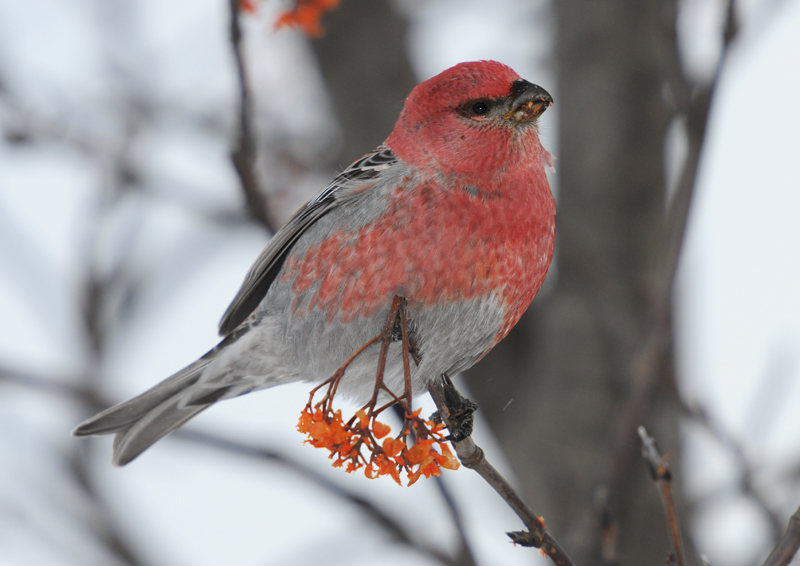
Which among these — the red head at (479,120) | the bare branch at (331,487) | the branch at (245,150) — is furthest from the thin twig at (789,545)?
the branch at (245,150)

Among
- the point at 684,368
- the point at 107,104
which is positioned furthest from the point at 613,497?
the point at 107,104

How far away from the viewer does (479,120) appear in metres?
2.46

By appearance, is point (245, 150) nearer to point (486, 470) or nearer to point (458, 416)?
point (458, 416)

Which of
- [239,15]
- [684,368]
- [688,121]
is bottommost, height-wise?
[684,368]

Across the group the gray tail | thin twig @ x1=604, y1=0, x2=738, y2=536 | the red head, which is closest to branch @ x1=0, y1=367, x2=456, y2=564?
the gray tail

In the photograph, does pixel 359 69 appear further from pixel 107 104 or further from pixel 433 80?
pixel 433 80

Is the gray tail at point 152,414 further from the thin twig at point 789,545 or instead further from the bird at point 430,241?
the thin twig at point 789,545

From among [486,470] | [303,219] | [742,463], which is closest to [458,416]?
[486,470]

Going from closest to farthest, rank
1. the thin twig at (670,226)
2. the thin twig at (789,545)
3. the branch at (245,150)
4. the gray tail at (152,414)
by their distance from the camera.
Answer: the thin twig at (789,545) → the branch at (245,150) → the thin twig at (670,226) → the gray tail at (152,414)

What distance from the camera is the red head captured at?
240 centimetres

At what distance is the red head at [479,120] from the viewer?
7.87 ft

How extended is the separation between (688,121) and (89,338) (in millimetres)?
2642

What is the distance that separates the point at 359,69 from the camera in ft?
16.4

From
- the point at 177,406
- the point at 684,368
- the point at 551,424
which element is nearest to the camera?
the point at 177,406
